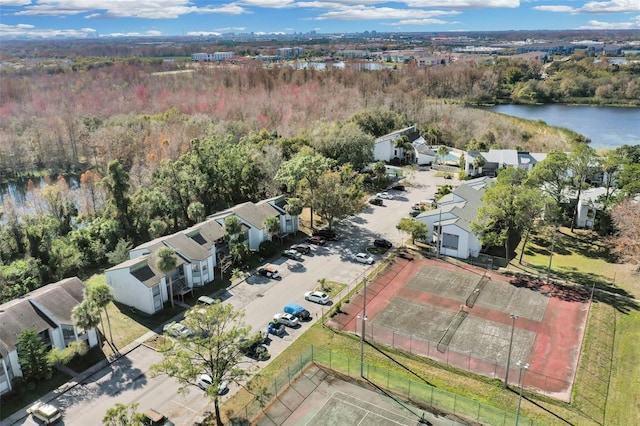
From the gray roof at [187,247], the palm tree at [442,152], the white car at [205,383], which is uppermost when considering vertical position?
the palm tree at [442,152]

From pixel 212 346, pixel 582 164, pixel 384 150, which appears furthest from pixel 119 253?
pixel 384 150

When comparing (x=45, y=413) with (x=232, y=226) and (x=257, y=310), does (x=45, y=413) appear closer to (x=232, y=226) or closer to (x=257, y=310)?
(x=257, y=310)

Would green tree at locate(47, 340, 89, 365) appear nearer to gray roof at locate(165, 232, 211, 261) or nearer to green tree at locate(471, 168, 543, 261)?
gray roof at locate(165, 232, 211, 261)

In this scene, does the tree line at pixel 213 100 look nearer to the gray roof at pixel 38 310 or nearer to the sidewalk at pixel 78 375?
the gray roof at pixel 38 310

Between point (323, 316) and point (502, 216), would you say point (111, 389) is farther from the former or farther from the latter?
point (502, 216)

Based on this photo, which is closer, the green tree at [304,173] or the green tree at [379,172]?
the green tree at [304,173]

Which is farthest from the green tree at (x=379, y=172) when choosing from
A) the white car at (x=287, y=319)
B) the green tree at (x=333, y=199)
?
the white car at (x=287, y=319)

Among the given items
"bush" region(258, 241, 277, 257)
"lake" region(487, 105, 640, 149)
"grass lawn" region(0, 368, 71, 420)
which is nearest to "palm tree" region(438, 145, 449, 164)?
"lake" region(487, 105, 640, 149)

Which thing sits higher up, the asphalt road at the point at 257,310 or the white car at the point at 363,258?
the white car at the point at 363,258
